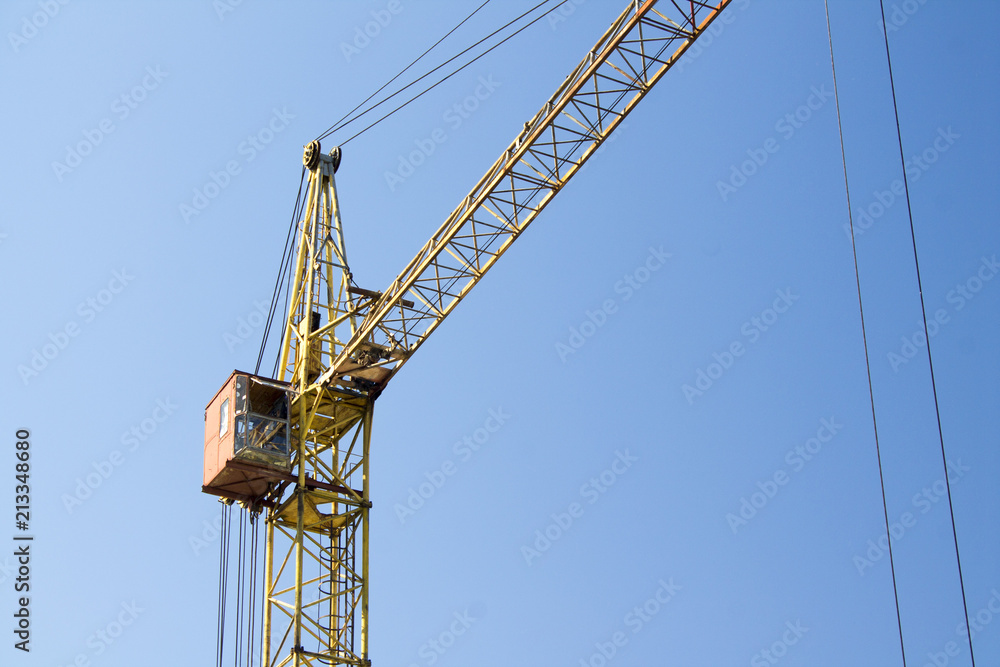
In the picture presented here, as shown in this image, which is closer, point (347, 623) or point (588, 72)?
point (588, 72)

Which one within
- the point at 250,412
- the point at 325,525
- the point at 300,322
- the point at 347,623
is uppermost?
the point at 300,322

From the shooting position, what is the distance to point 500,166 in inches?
1809

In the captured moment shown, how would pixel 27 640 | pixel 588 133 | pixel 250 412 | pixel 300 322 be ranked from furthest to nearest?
pixel 300 322 → pixel 250 412 → pixel 588 133 → pixel 27 640

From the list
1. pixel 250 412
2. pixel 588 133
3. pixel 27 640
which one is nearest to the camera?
pixel 27 640

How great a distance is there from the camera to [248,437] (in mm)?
47812

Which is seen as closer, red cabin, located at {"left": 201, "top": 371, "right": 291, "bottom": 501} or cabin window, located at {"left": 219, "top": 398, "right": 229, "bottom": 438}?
red cabin, located at {"left": 201, "top": 371, "right": 291, "bottom": 501}

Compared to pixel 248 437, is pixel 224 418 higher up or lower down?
higher up

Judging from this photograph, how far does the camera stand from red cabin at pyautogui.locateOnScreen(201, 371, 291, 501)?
47.7 metres

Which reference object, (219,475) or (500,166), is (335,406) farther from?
(500,166)

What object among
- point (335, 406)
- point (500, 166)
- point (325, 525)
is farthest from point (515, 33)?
point (325, 525)

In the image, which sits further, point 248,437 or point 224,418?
point 224,418

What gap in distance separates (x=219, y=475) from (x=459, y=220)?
443 inches

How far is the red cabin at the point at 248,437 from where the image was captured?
47.7 meters

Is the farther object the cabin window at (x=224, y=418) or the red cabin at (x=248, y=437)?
the cabin window at (x=224, y=418)
